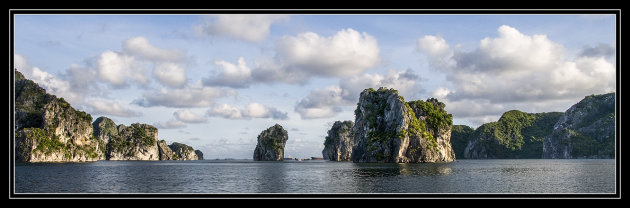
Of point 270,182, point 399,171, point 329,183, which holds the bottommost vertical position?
point 399,171

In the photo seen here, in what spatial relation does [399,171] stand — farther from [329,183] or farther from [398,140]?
[398,140]

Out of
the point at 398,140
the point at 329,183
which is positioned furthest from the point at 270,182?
the point at 398,140

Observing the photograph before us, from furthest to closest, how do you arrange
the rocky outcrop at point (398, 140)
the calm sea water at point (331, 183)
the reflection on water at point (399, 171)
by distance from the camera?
the rocky outcrop at point (398, 140) < the reflection on water at point (399, 171) < the calm sea water at point (331, 183)

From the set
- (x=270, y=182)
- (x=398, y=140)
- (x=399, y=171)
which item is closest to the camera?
(x=270, y=182)

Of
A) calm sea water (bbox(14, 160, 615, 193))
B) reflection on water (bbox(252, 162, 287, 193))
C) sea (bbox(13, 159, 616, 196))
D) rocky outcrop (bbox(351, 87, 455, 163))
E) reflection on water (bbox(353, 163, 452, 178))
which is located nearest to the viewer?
sea (bbox(13, 159, 616, 196))

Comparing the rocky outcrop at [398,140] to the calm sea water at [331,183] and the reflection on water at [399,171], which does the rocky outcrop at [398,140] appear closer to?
the reflection on water at [399,171]

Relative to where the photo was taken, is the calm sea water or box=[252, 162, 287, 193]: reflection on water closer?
the calm sea water

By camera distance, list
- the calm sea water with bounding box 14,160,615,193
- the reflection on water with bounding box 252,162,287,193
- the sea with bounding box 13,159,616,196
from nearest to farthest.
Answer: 1. the sea with bounding box 13,159,616,196
2. the calm sea water with bounding box 14,160,615,193
3. the reflection on water with bounding box 252,162,287,193

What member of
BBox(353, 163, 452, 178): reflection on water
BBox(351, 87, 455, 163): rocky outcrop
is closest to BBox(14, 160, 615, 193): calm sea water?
BBox(353, 163, 452, 178): reflection on water

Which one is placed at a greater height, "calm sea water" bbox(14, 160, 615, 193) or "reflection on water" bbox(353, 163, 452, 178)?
"calm sea water" bbox(14, 160, 615, 193)

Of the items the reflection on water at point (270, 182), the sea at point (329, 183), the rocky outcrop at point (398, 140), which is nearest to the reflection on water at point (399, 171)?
the sea at point (329, 183)

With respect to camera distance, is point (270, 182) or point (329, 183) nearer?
point (329, 183)

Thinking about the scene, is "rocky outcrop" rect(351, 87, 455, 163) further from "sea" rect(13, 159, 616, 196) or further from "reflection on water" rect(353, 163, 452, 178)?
"sea" rect(13, 159, 616, 196)
